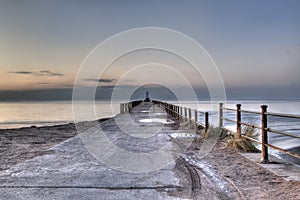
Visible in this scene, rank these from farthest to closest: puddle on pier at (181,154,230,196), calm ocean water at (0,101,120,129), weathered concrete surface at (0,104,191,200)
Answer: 1. calm ocean water at (0,101,120,129)
2. puddle on pier at (181,154,230,196)
3. weathered concrete surface at (0,104,191,200)

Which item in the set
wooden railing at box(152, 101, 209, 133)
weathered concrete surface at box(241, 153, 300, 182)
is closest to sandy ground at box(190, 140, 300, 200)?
weathered concrete surface at box(241, 153, 300, 182)

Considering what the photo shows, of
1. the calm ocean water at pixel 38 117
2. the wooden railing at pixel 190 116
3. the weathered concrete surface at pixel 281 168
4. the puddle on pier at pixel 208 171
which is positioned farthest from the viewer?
the calm ocean water at pixel 38 117

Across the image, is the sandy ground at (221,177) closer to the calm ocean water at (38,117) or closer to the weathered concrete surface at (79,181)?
the weathered concrete surface at (79,181)

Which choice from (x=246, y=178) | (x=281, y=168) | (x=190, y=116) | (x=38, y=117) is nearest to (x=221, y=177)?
(x=246, y=178)

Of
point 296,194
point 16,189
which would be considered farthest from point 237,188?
point 16,189

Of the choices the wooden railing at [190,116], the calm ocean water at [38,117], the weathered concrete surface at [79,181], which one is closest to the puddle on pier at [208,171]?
the weathered concrete surface at [79,181]

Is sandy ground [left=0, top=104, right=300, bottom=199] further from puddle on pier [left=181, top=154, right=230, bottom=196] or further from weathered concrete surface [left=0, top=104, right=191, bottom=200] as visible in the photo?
weathered concrete surface [left=0, top=104, right=191, bottom=200]

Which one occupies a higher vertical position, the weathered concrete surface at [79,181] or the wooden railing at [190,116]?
the wooden railing at [190,116]

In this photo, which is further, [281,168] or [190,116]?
[190,116]

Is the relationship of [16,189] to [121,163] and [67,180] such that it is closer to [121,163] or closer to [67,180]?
[67,180]

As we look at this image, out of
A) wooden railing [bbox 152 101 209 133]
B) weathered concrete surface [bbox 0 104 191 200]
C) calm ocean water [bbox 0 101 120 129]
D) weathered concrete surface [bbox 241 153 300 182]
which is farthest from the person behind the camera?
calm ocean water [bbox 0 101 120 129]

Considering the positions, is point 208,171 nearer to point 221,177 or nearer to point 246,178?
point 221,177

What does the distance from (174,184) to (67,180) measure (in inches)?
78.0

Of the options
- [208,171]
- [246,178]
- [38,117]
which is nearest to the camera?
[246,178]
